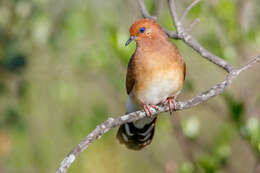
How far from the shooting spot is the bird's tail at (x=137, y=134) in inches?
195

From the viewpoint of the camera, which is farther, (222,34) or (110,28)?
(222,34)

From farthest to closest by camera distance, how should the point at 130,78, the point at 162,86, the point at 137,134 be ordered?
the point at 137,134 < the point at 130,78 < the point at 162,86

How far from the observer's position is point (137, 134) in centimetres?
505

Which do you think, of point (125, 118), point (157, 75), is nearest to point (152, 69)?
point (157, 75)

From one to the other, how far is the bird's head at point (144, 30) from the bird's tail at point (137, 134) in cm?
90

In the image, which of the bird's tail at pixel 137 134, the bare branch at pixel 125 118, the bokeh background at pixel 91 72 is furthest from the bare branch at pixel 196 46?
the bird's tail at pixel 137 134

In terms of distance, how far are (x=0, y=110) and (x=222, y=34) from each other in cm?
299

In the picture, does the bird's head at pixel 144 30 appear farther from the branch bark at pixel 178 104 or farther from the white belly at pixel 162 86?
the branch bark at pixel 178 104

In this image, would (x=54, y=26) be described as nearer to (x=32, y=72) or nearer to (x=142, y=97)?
(x=32, y=72)

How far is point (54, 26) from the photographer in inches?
247

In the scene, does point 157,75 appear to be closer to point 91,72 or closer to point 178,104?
point 178,104

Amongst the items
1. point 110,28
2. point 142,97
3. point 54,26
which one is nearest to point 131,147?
point 142,97

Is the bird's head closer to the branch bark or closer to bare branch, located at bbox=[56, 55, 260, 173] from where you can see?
the branch bark

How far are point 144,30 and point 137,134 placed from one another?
1100 mm
